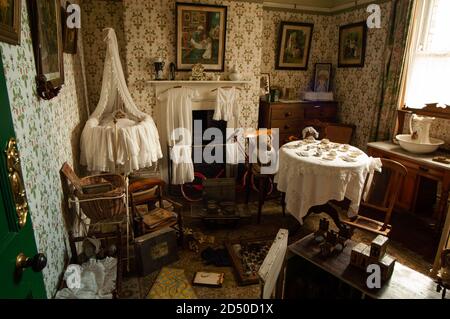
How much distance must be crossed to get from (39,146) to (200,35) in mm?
3109

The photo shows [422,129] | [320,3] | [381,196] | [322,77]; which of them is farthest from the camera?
[322,77]

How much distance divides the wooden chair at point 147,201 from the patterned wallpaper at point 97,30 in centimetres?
209

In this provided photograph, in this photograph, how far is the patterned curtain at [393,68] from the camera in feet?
12.9

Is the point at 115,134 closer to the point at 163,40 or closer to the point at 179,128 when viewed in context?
the point at 179,128

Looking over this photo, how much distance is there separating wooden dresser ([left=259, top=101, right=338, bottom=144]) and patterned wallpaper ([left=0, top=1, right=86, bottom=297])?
3245mm

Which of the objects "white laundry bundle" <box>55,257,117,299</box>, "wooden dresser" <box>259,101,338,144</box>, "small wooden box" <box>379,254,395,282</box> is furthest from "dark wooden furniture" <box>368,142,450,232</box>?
"white laundry bundle" <box>55,257,117,299</box>

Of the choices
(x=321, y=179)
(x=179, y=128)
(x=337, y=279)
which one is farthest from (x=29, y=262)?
(x=179, y=128)

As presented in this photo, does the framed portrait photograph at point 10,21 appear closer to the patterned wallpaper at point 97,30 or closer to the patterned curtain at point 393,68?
the patterned wallpaper at point 97,30

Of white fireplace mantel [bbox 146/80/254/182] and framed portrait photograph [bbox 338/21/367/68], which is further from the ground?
framed portrait photograph [bbox 338/21/367/68]

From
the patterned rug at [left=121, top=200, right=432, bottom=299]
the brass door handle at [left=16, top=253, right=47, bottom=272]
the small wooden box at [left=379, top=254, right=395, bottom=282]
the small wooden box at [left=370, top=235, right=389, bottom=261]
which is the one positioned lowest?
the patterned rug at [left=121, top=200, right=432, bottom=299]

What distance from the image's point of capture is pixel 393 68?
4.10m

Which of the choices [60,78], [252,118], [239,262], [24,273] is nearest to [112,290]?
[24,273]

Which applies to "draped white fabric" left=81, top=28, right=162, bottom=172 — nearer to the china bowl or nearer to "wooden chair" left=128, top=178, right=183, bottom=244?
"wooden chair" left=128, top=178, right=183, bottom=244

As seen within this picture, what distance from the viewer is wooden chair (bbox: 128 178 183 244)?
116 inches
